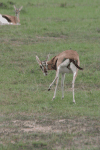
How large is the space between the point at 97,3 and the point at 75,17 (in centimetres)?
394

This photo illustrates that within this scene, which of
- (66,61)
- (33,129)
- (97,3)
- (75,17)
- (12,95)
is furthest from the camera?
(97,3)

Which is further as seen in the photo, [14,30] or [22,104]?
[14,30]

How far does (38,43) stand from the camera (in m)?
11.4

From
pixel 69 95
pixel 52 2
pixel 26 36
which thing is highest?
pixel 52 2

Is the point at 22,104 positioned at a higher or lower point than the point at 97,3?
lower

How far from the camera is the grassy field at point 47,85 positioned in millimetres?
4906

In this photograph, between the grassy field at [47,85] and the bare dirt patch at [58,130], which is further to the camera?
the grassy field at [47,85]

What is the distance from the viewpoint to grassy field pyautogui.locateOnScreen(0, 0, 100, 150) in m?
4.91

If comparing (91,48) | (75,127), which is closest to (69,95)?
(75,127)

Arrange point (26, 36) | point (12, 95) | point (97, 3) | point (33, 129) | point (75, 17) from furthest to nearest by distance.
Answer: point (97, 3), point (75, 17), point (26, 36), point (12, 95), point (33, 129)

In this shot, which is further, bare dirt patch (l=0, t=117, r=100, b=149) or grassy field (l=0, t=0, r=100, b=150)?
grassy field (l=0, t=0, r=100, b=150)

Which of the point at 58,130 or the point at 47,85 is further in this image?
the point at 47,85

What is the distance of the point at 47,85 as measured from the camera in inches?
325

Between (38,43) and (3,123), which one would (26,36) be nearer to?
(38,43)
